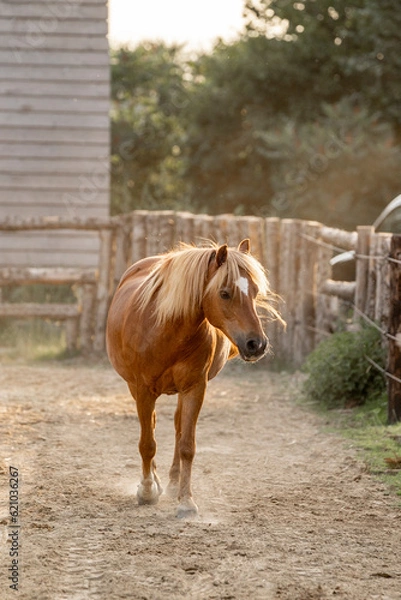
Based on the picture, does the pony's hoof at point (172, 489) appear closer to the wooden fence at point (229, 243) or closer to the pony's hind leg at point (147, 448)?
the pony's hind leg at point (147, 448)

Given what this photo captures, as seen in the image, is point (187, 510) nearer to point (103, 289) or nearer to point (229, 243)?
point (229, 243)

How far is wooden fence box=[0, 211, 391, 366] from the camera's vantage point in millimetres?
11414

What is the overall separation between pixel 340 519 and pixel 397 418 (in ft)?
8.43

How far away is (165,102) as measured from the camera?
855 inches

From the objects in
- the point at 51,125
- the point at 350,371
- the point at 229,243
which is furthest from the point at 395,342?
the point at 51,125

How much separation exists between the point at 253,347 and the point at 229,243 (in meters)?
6.89

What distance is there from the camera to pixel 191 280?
5473 mm

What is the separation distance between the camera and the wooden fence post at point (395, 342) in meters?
7.92

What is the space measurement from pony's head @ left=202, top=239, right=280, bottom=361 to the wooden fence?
192 inches

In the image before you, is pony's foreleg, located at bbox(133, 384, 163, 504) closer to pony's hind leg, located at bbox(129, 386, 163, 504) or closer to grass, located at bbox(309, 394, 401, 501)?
pony's hind leg, located at bbox(129, 386, 163, 504)

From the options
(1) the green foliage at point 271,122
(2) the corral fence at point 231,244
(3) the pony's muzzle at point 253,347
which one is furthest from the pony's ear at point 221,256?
(1) the green foliage at point 271,122

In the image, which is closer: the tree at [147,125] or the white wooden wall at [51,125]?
the white wooden wall at [51,125]

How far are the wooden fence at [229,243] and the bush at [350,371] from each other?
124 centimetres

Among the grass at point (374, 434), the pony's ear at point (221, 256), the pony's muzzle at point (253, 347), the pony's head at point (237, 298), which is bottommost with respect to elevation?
the grass at point (374, 434)
